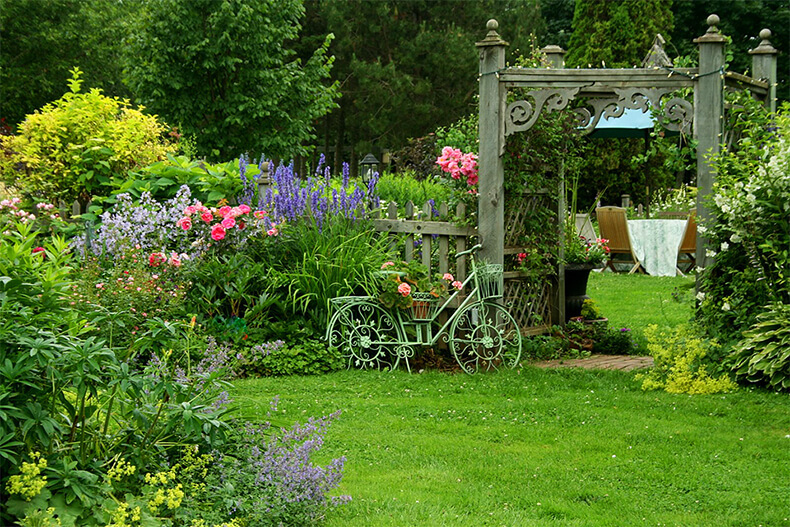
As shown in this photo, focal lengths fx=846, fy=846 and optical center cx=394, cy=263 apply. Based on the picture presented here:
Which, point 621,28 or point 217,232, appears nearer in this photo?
point 217,232

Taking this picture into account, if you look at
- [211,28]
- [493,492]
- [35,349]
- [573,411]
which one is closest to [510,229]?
[573,411]

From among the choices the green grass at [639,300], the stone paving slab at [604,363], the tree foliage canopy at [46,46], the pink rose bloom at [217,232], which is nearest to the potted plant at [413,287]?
the stone paving slab at [604,363]

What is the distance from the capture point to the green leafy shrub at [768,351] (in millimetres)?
5738

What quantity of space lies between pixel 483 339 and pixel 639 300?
4544 mm

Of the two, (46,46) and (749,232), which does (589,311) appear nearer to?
(749,232)

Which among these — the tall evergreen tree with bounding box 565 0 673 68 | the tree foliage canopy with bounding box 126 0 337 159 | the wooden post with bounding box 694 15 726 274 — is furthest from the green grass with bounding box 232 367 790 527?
the tall evergreen tree with bounding box 565 0 673 68

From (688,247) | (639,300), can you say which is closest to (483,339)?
(639,300)

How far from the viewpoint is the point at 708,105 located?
21.3 ft

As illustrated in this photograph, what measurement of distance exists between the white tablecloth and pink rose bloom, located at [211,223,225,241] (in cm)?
782

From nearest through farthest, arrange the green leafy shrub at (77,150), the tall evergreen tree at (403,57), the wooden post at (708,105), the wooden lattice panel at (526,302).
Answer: the wooden post at (708,105) → the wooden lattice panel at (526,302) → the green leafy shrub at (77,150) → the tall evergreen tree at (403,57)

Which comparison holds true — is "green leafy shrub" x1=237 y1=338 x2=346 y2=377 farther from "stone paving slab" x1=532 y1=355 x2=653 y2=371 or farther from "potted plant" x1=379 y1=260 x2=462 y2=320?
"stone paving slab" x1=532 y1=355 x2=653 y2=371

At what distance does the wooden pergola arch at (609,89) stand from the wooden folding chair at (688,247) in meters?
5.67

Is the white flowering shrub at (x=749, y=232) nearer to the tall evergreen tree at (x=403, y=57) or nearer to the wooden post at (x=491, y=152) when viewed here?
the wooden post at (x=491, y=152)

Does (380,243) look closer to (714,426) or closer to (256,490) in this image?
(714,426)
